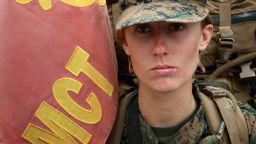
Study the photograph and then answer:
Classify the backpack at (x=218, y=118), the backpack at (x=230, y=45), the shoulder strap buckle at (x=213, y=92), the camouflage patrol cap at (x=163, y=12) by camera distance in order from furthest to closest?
the backpack at (x=230, y=45) < the shoulder strap buckle at (x=213, y=92) < the backpack at (x=218, y=118) < the camouflage patrol cap at (x=163, y=12)

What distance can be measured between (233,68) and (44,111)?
3.70 ft

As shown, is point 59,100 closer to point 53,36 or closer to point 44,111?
point 44,111

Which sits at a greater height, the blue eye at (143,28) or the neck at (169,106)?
the blue eye at (143,28)

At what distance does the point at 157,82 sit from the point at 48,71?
418 mm

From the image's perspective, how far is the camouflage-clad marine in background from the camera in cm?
175

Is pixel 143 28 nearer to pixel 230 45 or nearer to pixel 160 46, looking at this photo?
pixel 160 46

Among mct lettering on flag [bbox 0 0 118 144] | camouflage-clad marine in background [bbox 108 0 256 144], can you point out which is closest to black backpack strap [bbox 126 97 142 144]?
camouflage-clad marine in background [bbox 108 0 256 144]

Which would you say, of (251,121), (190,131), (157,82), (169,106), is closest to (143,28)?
(157,82)

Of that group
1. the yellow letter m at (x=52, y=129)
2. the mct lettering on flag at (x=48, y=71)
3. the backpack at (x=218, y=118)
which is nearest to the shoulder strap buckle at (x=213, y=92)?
the backpack at (x=218, y=118)

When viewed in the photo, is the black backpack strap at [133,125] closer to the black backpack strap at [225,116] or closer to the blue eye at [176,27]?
the black backpack strap at [225,116]

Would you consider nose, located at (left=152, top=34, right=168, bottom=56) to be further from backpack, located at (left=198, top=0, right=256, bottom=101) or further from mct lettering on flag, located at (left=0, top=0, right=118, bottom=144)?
backpack, located at (left=198, top=0, right=256, bottom=101)

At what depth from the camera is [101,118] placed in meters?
1.87

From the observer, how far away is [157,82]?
1.78 meters

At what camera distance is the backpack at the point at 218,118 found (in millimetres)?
1860
